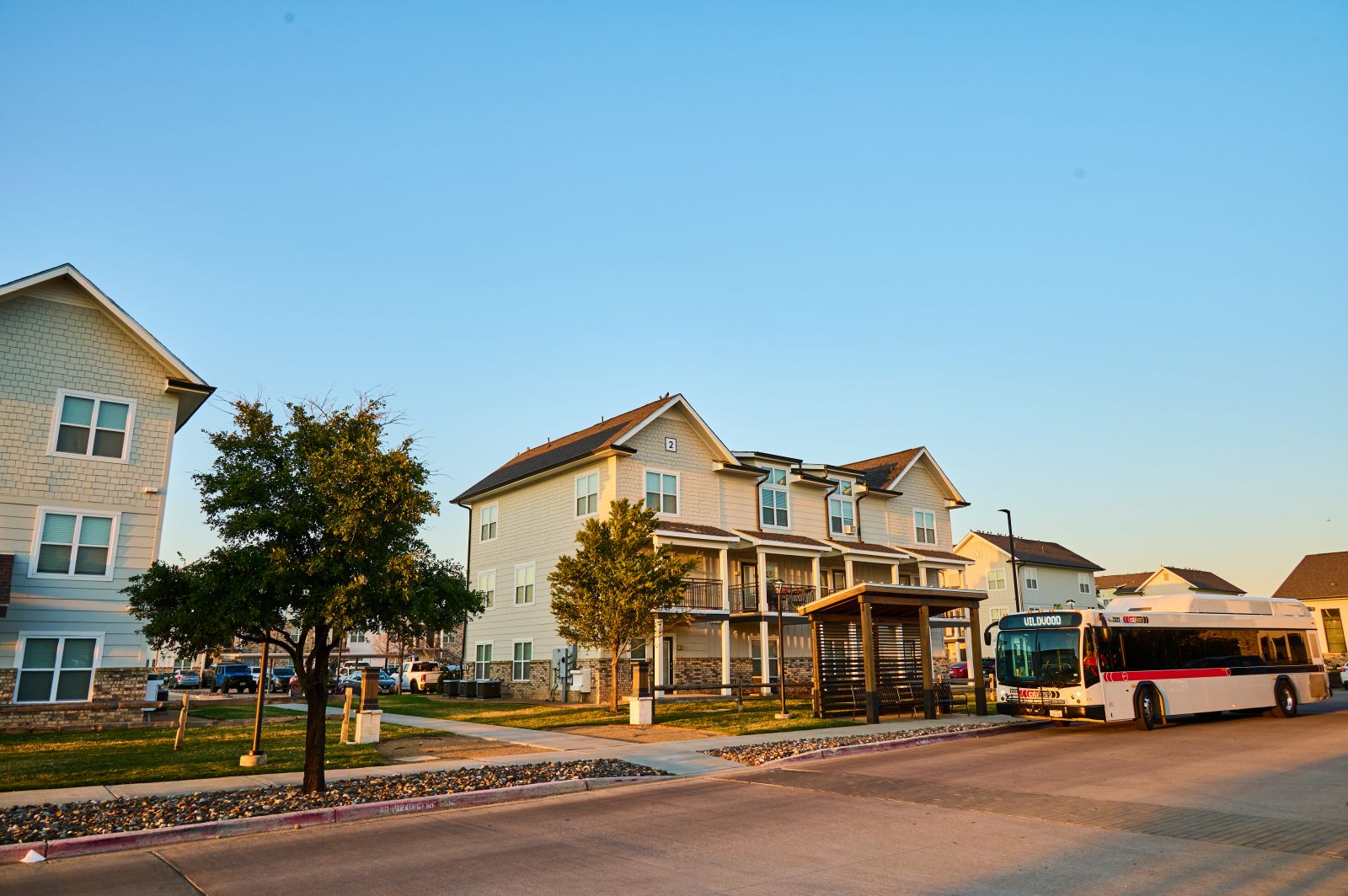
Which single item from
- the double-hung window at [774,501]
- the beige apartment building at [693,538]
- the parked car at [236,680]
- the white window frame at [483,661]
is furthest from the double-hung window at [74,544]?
the parked car at [236,680]

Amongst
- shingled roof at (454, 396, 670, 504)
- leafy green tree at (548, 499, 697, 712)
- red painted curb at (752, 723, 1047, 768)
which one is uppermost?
shingled roof at (454, 396, 670, 504)

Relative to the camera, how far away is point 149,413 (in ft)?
79.9

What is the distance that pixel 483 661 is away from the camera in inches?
1556

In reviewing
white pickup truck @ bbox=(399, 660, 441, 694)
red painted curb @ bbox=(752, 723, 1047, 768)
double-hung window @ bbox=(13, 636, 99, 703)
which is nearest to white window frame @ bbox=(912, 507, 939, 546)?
red painted curb @ bbox=(752, 723, 1047, 768)

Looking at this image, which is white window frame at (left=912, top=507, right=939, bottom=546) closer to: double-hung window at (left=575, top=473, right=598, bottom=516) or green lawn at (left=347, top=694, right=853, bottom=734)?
green lawn at (left=347, top=694, right=853, bottom=734)

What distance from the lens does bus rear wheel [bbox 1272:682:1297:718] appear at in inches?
962

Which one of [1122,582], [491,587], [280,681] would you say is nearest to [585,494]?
[491,587]

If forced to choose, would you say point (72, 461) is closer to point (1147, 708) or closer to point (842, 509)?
point (1147, 708)

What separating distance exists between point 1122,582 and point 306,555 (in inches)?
3870

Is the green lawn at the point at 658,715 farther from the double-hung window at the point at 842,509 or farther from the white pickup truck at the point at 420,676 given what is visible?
the double-hung window at the point at 842,509

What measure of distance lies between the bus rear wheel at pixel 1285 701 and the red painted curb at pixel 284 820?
20728mm

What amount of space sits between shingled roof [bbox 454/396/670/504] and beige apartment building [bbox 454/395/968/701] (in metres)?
0.13

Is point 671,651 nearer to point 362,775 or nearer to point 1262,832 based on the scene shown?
point 362,775

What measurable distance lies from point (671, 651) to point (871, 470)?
18.3 metres
